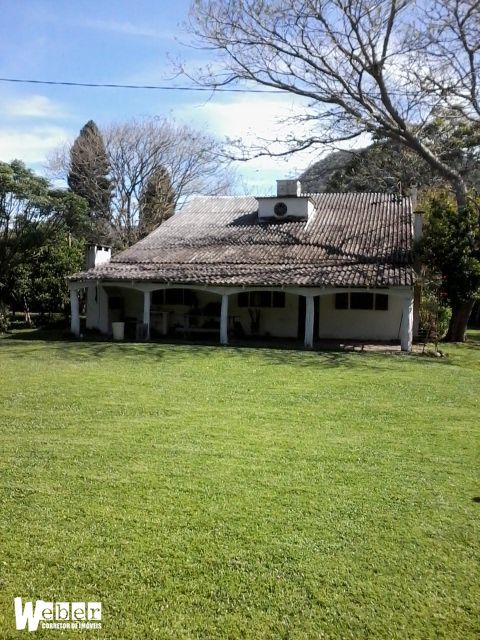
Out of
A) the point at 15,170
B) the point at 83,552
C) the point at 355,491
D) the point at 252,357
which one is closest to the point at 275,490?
the point at 355,491

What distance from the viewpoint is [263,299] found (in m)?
19.9

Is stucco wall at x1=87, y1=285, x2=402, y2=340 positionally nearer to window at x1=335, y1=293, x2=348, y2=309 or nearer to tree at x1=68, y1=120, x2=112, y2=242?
window at x1=335, y1=293, x2=348, y2=309

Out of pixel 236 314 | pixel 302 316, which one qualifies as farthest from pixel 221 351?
pixel 302 316

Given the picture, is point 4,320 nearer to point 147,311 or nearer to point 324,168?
point 147,311

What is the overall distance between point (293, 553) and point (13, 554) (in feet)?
6.39

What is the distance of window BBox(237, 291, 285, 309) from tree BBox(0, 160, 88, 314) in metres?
8.65

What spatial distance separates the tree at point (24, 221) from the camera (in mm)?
22109

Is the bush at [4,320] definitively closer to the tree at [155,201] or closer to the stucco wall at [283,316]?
the stucco wall at [283,316]

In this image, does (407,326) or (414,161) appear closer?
(407,326)

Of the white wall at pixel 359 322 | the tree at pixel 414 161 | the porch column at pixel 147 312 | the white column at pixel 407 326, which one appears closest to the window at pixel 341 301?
the white wall at pixel 359 322

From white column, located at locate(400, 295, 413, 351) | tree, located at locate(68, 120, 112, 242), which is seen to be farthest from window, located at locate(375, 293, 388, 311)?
tree, located at locate(68, 120, 112, 242)

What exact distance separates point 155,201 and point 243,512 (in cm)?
3214

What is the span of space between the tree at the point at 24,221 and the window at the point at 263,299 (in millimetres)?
8647

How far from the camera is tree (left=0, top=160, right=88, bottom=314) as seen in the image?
22109 millimetres
